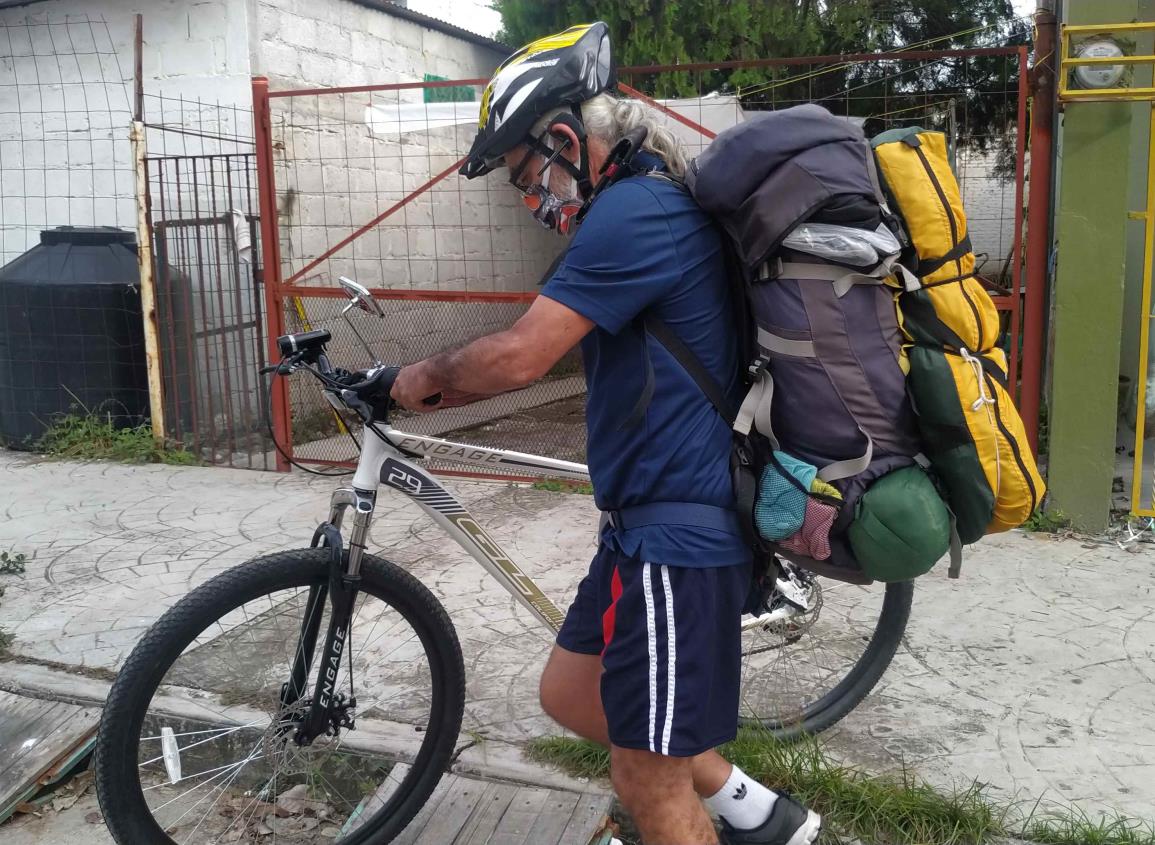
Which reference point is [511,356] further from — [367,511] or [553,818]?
[553,818]

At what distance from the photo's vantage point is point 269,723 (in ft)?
8.89

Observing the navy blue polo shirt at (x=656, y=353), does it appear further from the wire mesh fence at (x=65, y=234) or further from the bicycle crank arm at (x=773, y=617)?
the wire mesh fence at (x=65, y=234)

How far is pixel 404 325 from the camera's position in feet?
29.6

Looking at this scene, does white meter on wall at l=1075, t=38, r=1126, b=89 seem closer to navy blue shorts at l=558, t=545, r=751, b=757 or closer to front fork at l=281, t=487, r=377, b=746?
navy blue shorts at l=558, t=545, r=751, b=757

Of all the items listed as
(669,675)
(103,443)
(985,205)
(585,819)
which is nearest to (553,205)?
(669,675)

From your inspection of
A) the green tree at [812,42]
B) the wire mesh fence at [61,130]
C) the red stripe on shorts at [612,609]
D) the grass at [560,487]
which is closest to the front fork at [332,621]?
the red stripe on shorts at [612,609]

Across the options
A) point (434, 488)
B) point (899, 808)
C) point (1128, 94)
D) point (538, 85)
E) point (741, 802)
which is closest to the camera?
point (538, 85)

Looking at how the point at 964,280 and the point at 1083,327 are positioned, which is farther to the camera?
the point at 1083,327

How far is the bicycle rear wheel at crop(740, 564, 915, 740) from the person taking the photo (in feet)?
10.3

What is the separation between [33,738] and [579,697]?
1.99 meters

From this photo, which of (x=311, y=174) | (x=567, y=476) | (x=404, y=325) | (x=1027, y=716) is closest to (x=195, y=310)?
(x=311, y=174)

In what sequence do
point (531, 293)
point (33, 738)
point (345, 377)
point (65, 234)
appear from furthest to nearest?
point (65, 234) < point (531, 293) < point (33, 738) < point (345, 377)

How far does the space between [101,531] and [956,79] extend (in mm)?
9407

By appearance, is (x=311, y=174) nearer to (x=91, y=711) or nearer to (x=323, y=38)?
(x=323, y=38)
